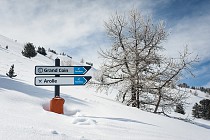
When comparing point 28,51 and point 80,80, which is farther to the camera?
point 28,51

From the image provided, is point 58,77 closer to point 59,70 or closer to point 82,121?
point 59,70

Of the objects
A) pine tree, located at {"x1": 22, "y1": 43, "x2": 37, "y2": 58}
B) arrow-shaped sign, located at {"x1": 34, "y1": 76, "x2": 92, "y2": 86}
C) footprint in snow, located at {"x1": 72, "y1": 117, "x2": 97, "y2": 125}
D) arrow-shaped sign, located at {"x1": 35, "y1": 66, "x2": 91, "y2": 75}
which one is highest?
pine tree, located at {"x1": 22, "y1": 43, "x2": 37, "y2": 58}

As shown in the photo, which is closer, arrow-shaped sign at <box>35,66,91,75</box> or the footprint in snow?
the footprint in snow

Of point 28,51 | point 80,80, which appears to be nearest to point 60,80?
point 80,80

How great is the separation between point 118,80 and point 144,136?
8.39 meters

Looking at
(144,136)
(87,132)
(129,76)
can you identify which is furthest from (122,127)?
(129,76)

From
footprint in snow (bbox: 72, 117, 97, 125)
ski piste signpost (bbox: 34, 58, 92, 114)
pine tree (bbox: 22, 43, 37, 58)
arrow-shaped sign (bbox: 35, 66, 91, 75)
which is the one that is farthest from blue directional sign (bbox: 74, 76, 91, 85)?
pine tree (bbox: 22, 43, 37, 58)

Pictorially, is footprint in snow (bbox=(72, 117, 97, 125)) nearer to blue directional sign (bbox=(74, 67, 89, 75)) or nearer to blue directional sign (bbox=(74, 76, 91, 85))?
blue directional sign (bbox=(74, 76, 91, 85))

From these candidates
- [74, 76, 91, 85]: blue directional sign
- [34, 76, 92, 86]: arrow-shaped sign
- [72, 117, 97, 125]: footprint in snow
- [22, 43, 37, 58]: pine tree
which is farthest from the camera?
[22, 43, 37, 58]: pine tree

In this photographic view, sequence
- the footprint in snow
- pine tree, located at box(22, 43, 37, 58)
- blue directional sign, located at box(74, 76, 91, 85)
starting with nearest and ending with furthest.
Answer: the footprint in snow, blue directional sign, located at box(74, 76, 91, 85), pine tree, located at box(22, 43, 37, 58)

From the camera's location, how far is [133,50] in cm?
1178

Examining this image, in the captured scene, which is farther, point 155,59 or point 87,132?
point 155,59

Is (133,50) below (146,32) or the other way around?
below

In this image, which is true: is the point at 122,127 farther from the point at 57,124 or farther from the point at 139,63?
the point at 139,63
